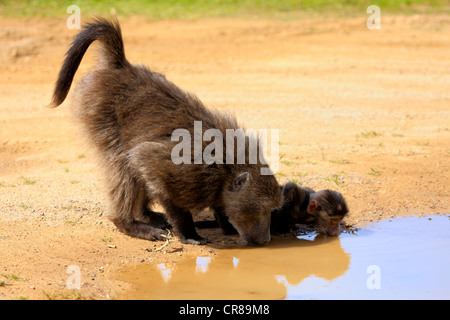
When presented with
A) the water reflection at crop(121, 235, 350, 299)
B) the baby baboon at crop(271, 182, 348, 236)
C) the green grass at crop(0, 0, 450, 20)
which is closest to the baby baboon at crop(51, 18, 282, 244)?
the water reflection at crop(121, 235, 350, 299)

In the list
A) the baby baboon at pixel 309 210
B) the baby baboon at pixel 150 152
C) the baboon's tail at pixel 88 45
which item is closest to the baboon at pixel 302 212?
the baby baboon at pixel 309 210

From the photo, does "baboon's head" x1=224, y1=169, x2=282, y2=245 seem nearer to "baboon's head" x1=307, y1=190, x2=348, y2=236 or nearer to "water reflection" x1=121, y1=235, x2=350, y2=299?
"water reflection" x1=121, y1=235, x2=350, y2=299

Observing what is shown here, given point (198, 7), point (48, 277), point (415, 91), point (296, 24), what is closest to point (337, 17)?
point (296, 24)

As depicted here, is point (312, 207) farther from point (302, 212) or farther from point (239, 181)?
point (239, 181)

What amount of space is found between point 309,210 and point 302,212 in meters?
0.12

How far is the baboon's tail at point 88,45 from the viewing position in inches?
212

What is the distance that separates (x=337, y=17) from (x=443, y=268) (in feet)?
36.4

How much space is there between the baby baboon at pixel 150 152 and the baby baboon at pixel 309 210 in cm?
55

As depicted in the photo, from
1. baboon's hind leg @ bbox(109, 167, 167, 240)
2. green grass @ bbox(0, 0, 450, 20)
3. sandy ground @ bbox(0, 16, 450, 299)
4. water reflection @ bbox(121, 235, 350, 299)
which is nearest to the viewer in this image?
water reflection @ bbox(121, 235, 350, 299)

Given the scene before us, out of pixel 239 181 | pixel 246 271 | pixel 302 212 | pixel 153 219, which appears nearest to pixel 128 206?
pixel 153 219

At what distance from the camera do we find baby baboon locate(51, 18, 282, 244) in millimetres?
5040

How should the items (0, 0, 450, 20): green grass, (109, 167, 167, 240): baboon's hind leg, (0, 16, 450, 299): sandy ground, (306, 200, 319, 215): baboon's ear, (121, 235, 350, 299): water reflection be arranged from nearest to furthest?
(121, 235, 350, 299): water reflection
(0, 16, 450, 299): sandy ground
(109, 167, 167, 240): baboon's hind leg
(306, 200, 319, 215): baboon's ear
(0, 0, 450, 20): green grass
